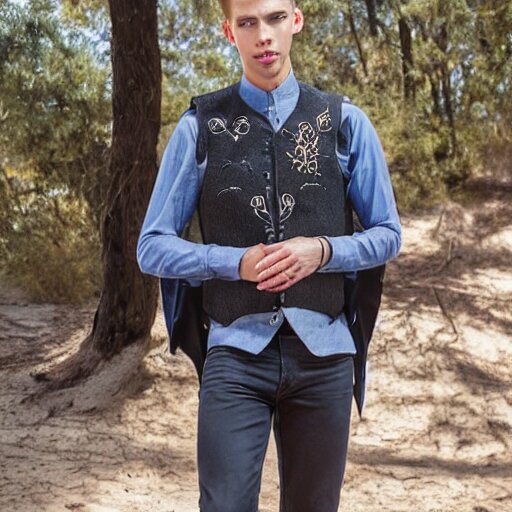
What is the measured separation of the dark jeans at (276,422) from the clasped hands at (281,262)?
0.15 m

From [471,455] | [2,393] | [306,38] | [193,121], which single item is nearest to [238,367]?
[193,121]

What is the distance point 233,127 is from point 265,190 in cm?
17

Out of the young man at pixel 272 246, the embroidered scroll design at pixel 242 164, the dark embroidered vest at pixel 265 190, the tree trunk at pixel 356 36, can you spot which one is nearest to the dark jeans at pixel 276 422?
the young man at pixel 272 246

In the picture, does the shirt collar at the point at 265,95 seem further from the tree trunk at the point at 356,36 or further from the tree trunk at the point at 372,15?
the tree trunk at the point at 356,36

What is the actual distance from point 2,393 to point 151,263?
465 centimetres

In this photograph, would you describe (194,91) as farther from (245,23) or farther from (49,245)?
(245,23)

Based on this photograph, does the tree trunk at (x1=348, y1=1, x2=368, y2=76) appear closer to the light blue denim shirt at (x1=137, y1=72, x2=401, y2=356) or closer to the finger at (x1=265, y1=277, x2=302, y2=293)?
the light blue denim shirt at (x1=137, y1=72, x2=401, y2=356)

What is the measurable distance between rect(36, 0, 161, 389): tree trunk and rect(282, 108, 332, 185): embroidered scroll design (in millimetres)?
3874

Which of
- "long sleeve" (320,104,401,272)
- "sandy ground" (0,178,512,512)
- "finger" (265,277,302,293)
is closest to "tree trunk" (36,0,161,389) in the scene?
"sandy ground" (0,178,512,512)

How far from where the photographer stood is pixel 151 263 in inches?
78.7

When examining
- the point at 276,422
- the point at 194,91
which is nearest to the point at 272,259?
the point at 276,422

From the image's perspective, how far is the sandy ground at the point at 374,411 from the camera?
4633 millimetres

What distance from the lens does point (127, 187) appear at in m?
5.91

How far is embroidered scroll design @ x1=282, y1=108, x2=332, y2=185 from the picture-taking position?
201 cm
